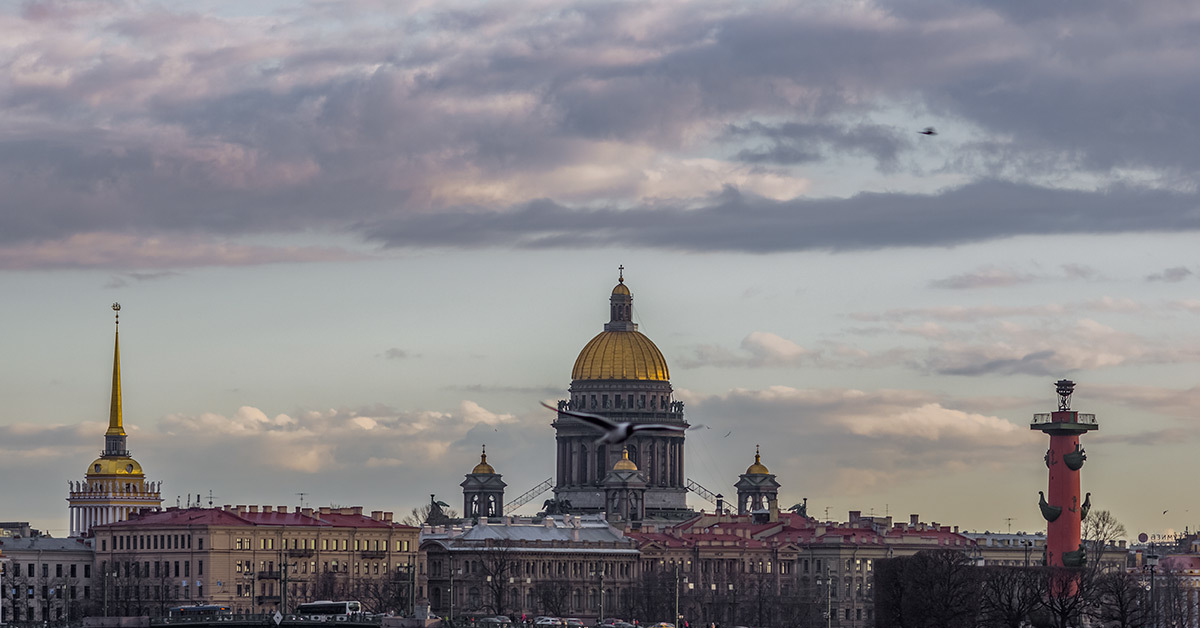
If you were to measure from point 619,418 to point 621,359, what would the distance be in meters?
3.67

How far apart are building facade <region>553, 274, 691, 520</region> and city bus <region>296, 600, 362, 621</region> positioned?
4726 cm

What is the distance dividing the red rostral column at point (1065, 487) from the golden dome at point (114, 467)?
8081cm

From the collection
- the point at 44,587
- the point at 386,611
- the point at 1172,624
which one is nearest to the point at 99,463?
the point at 44,587

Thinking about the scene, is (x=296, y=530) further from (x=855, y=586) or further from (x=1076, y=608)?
(x=1076, y=608)

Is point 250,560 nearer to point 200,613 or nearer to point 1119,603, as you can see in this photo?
point 200,613

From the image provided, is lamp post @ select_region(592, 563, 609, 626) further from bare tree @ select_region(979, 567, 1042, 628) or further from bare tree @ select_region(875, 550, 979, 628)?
bare tree @ select_region(979, 567, 1042, 628)

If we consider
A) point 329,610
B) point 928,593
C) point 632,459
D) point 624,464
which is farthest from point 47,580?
point 928,593

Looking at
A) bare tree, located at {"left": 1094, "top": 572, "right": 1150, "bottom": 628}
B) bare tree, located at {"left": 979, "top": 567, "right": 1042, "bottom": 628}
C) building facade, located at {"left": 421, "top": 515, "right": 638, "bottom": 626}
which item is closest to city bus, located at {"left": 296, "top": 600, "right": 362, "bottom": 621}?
building facade, located at {"left": 421, "top": 515, "right": 638, "bottom": 626}

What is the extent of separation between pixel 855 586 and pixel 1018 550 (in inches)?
600

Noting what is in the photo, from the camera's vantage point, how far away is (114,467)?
17375cm

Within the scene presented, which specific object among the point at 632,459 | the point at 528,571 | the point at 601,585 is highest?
the point at 632,459

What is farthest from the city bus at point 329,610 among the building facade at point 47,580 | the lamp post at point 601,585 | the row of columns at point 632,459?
the row of columns at point 632,459

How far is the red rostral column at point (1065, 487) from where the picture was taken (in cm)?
10744

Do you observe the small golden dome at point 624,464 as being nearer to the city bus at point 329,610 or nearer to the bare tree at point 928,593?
the city bus at point 329,610
